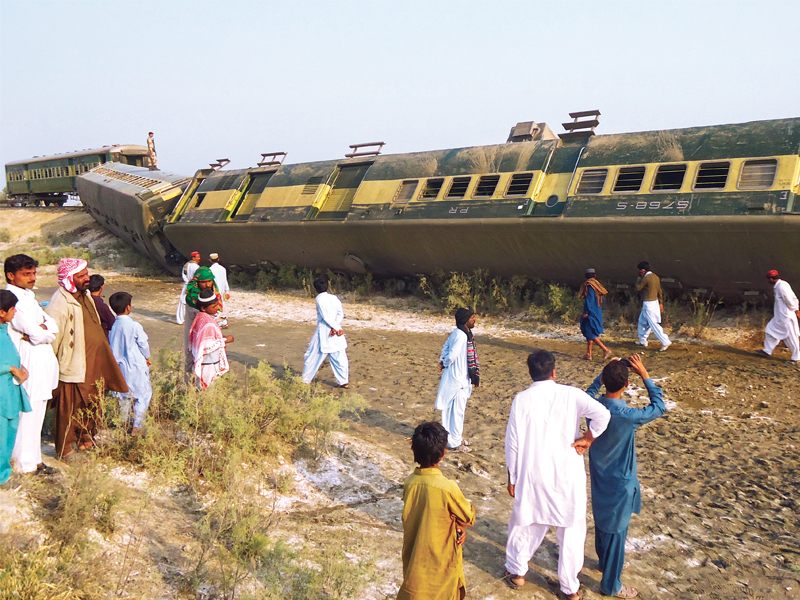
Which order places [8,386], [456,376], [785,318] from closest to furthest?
1. [8,386]
2. [456,376]
3. [785,318]

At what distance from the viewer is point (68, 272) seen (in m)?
4.73

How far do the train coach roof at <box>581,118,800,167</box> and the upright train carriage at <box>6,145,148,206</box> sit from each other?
22.4m

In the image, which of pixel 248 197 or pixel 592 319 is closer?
pixel 592 319

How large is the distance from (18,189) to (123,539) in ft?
113

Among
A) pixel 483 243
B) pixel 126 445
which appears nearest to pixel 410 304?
pixel 483 243

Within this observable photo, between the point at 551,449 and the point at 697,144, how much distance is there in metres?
8.40

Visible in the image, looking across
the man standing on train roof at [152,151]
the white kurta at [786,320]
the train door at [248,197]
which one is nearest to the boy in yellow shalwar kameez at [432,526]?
the white kurta at [786,320]

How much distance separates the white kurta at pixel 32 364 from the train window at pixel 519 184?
894 cm

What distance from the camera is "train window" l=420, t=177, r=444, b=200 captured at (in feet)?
42.3

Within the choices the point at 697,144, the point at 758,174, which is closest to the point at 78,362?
the point at 758,174

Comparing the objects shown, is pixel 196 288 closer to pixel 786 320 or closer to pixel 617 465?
pixel 617 465

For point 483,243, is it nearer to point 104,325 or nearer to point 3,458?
point 104,325

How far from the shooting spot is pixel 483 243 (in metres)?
11.9

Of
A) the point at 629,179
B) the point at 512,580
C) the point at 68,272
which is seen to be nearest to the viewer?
the point at 512,580
